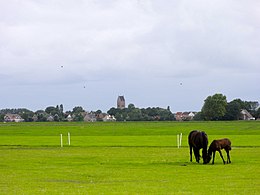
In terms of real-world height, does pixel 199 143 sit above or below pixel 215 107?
below

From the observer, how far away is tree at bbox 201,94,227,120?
18862 centimetres

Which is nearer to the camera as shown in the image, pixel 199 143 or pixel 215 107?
pixel 199 143

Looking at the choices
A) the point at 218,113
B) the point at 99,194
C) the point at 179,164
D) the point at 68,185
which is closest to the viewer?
the point at 99,194

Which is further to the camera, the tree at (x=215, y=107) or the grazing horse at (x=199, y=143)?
the tree at (x=215, y=107)

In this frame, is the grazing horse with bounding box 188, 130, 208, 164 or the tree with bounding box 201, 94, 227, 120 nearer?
the grazing horse with bounding box 188, 130, 208, 164

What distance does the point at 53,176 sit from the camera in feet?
84.5

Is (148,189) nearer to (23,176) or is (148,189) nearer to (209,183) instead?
(209,183)

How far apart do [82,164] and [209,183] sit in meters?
11.4

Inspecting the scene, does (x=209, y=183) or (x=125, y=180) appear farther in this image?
(x=125, y=180)

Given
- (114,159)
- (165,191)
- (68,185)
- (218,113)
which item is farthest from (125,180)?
(218,113)

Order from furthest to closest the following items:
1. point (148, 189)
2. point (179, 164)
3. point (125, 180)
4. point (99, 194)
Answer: point (179, 164), point (125, 180), point (148, 189), point (99, 194)

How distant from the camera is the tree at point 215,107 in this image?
18862cm

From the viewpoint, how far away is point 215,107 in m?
190

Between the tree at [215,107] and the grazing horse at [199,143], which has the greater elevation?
the tree at [215,107]
